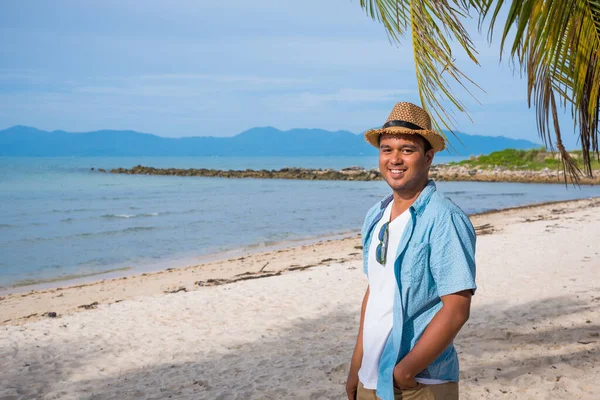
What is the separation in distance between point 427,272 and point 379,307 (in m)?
0.22

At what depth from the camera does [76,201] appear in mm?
33719

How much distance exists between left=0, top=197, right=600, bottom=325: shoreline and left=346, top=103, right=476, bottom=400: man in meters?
7.43

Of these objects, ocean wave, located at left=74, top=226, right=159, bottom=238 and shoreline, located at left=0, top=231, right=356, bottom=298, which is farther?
ocean wave, located at left=74, top=226, right=159, bottom=238

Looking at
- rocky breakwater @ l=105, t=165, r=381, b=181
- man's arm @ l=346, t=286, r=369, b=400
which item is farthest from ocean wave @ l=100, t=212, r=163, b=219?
rocky breakwater @ l=105, t=165, r=381, b=181

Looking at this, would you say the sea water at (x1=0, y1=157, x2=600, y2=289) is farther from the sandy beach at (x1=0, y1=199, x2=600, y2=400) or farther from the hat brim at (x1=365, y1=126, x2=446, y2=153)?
the hat brim at (x1=365, y1=126, x2=446, y2=153)

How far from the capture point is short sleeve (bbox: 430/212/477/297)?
193 centimetres

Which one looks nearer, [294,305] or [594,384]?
[594,384]

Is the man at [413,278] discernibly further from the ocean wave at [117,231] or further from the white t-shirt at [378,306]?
the ocean wave at [117,231]

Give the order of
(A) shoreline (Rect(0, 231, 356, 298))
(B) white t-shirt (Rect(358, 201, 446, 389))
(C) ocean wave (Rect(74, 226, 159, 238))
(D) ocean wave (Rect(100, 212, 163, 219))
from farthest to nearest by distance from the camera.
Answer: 1. (D) ocean wave (Rect(100, 212, 163, 219))
2. (C) ocean wave (Rect(74, 226, 159, 238))
3. (A) shoreline (Rect(0, 231, 356, 298))
4. (B) white t-shirt (Rect(358, 201, 446, 389))

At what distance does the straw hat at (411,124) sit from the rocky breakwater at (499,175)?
128ft

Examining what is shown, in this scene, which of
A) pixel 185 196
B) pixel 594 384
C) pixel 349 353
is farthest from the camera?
pixel 185 196

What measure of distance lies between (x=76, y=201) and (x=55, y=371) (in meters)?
29.9

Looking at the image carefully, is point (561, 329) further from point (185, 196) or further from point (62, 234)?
point (185, 196)

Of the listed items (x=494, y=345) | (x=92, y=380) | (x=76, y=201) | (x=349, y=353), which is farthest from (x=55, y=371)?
(x=76, y=201)
